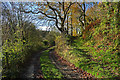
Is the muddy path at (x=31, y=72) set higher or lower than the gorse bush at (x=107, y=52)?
lower

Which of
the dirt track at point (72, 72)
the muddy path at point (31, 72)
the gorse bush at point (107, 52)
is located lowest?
the muddy path at point (31, 72)

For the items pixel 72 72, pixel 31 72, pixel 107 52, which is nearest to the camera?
pixel 72 72

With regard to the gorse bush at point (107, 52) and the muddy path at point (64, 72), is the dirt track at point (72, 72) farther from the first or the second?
the gorse bush at point (107, 52)

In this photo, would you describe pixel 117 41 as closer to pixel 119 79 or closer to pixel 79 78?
pixel 119 79

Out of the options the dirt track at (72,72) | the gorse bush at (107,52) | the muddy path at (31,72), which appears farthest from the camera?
the muddy path at (31,72)

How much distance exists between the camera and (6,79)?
9.87 ft

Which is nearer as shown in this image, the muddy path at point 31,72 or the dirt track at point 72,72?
the dirt track at point 72,72

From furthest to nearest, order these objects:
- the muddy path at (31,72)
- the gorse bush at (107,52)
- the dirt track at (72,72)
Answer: the muddy path at (31,72) < the dirt track at (72,72) < the gorse bush at (107,52)

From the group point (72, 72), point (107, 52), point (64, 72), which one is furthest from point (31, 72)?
point (107, 52)

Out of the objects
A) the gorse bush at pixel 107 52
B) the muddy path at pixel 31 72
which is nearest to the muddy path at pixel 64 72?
the muddy path at pixel 31 72

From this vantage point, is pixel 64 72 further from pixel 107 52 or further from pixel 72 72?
pixel 107 52

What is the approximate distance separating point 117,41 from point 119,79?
2046 mm

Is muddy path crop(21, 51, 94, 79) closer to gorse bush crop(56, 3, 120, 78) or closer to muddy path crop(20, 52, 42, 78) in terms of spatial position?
muddy path crop(20, 52, 42, 78)

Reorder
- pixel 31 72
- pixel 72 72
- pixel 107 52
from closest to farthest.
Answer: pixel 72 72
pixel 107 52
pixel 31 72
